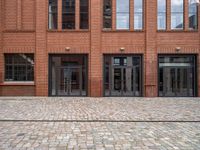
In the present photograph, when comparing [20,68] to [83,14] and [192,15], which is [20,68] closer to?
[83,14]

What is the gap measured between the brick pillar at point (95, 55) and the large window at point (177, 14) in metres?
5.99

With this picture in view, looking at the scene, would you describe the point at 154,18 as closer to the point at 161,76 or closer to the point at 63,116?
the point at 161,76

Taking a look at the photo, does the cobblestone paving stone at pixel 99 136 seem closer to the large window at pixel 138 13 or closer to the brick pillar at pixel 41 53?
the brick pillar at pixel 41 53

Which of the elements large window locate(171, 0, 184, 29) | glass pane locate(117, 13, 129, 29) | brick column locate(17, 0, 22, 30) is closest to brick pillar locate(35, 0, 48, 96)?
brick column locate(17, 0, 22, 30)

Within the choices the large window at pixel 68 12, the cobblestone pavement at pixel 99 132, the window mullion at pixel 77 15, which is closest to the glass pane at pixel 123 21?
the window mullion at pixel 77 15

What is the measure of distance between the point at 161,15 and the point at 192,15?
2.51 meters

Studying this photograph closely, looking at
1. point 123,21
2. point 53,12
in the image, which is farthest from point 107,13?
point 53,12

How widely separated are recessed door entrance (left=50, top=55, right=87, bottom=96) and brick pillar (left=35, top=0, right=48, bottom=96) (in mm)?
667

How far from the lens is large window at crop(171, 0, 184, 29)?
68.3ft

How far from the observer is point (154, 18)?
2045 centimetres

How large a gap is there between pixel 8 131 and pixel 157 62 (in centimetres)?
1487

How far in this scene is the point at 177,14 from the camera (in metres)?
20.8

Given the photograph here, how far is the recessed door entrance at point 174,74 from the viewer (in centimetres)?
2069

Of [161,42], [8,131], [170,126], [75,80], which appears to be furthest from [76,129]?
[161,42]
